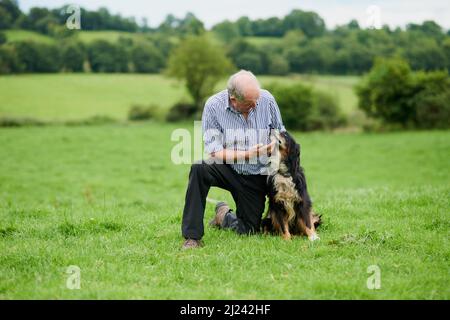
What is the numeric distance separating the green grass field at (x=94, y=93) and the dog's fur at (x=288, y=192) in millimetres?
39038

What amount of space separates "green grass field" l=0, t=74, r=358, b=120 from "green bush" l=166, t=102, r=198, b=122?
51.5 inches

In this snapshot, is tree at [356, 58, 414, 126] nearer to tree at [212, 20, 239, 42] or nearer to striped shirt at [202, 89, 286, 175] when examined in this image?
tree at [212, 20, 239, 42]

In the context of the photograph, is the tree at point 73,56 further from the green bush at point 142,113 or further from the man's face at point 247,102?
the man's face at point 247,102

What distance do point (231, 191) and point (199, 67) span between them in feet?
160

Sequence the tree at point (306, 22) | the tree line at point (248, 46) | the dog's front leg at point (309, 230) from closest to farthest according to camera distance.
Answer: the dog's front leg at point (309, 230), the tree line at point (248, 46), the tree at point (306, 22)

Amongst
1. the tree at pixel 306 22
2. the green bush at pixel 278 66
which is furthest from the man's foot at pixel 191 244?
the tree at pixel 306 22

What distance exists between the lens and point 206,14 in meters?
69.1

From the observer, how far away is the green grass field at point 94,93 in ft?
149

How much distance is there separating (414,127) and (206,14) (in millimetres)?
37669

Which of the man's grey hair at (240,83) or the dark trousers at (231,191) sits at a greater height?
the man's grey hair at (240,83)

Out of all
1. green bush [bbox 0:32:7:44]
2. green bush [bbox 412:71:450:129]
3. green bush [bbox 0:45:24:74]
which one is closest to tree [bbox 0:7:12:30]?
green bush [bbox 0:32:7:44]

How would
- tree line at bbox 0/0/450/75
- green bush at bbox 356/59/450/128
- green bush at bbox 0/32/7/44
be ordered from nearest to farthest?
green bush at bbox 356/59/450/128
tree line at bbox 0/0/450/75
green bush at bbox 0/32/7/44

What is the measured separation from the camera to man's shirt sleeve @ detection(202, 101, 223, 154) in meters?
6.77

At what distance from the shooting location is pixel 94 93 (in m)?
52.4
